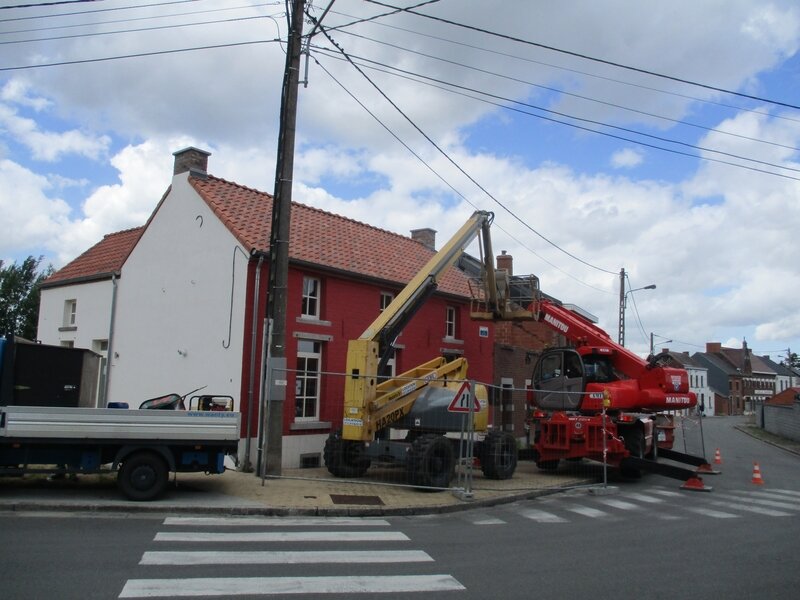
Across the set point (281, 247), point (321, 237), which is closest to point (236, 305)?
point (281, 247)

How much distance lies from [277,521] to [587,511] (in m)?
5.27

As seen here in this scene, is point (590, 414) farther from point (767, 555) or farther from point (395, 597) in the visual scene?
point (395, 597)

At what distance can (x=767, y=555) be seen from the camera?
26.9ft

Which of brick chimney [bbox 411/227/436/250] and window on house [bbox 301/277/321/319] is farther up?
brick chimney [bbox 411/227/436/250]

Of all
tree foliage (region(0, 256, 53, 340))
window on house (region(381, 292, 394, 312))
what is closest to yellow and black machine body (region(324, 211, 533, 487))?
window on house (region(381, 292, 394, 312))

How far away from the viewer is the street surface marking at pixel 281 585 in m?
5.97

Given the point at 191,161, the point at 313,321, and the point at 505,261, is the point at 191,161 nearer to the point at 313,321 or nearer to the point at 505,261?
the point at 313,321

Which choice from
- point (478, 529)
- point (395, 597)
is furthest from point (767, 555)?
point (395, 597)

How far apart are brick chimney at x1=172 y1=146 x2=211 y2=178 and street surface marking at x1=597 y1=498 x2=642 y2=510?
12315mm

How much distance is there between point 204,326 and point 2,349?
6.11 metres

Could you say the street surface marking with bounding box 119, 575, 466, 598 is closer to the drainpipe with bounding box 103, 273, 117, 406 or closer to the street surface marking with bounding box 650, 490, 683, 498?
the street surface marking with bounding box 650, 490, 683, 498

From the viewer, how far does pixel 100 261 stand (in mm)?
21578

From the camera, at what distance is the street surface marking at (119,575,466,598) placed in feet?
19.6

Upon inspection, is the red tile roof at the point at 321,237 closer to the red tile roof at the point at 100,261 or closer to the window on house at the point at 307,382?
the window on house at the point at 307,382
